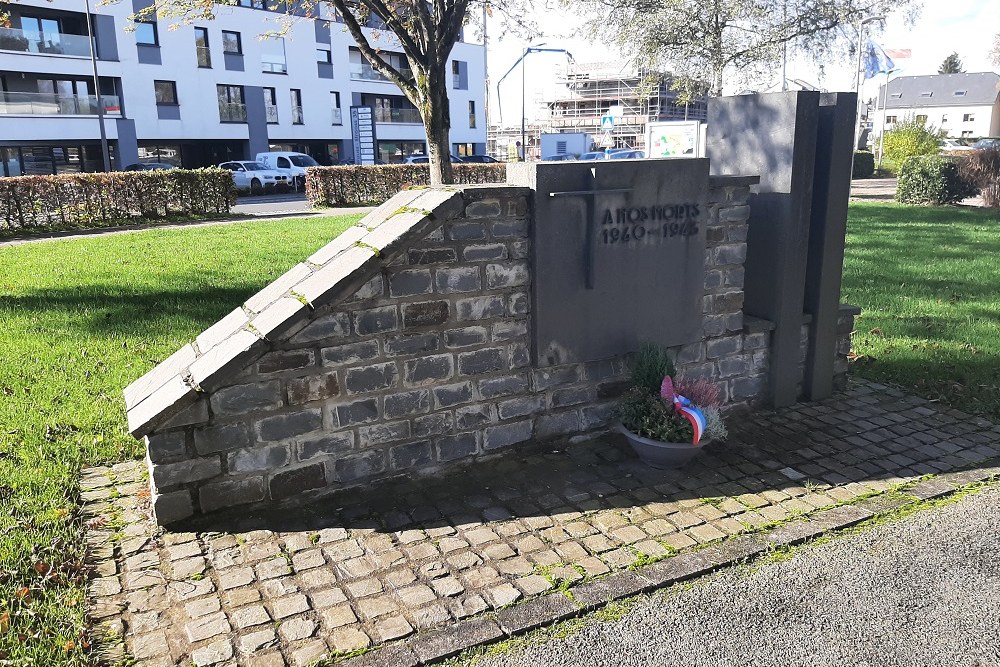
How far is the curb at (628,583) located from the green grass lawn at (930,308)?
206cm

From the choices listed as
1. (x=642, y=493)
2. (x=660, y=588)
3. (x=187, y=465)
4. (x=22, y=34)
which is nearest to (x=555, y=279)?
(x=642, y=493)

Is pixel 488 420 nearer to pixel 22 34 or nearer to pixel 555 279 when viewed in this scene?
pixel 555 279

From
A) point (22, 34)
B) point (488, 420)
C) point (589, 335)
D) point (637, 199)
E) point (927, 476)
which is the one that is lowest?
point (927, 476)

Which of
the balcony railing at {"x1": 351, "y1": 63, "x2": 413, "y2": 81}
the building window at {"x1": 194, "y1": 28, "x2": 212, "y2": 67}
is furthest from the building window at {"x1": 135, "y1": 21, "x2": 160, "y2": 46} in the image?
the balcony railing at {"x1": 351, "y1": 63, "x2": 413, "y2": 81}

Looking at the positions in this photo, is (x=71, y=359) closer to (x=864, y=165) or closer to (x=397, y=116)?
(x=864, y=165)

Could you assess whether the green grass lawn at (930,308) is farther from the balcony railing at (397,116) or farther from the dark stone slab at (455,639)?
the balcony railing at (397,116)

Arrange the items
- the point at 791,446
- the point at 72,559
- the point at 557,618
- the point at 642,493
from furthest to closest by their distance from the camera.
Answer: the point at 791,446 < the point at 642,493 < the point at 72,559 < the point at 557,618

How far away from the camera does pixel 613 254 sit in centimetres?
510

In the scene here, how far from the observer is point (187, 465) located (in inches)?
167

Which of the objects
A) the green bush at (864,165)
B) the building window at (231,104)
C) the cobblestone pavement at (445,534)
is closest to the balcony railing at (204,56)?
the building window at (231,104)

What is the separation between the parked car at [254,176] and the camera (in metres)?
33.0

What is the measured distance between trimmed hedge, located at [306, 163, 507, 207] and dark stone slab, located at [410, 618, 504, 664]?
20.7 metres

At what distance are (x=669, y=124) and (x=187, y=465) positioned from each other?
1882 centimetres

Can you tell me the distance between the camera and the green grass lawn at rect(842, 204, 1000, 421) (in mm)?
6691
